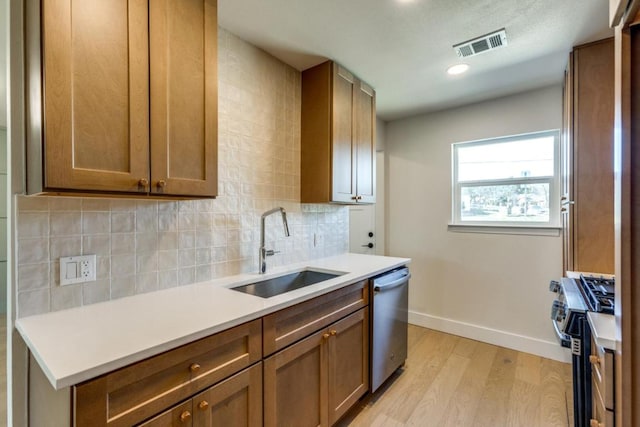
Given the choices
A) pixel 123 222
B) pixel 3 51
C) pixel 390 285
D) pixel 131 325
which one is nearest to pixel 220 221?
pixel 123 222

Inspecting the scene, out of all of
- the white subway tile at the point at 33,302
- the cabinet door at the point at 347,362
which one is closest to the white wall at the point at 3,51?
the white subway tile at the point at 33,302

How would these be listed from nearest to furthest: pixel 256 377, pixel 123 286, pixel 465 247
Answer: pixel 256 377
pixel 123 286
pixel 465 247

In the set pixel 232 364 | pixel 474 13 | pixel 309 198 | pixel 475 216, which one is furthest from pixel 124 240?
pixel 475 216

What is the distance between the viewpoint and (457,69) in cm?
237

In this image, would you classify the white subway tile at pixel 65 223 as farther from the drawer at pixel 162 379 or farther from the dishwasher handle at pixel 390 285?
the dishwasher handle at pixel 390 285

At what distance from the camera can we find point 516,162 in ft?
9.57

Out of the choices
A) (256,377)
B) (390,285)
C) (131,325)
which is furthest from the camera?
(390,285)

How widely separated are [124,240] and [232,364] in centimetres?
79

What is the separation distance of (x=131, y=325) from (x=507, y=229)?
308 centimetres

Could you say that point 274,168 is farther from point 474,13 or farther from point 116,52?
point 474,13

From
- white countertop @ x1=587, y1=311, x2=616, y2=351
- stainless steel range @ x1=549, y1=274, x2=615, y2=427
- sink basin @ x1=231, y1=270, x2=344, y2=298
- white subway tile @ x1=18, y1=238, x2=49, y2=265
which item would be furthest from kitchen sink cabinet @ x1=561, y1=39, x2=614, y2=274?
white subway tile @ x1=18, y1=238, x2=49, y2=265

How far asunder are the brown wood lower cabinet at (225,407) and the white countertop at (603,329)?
1250 mm

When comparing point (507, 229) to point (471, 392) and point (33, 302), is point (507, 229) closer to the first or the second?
point (471, 392)

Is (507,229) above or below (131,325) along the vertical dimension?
above
